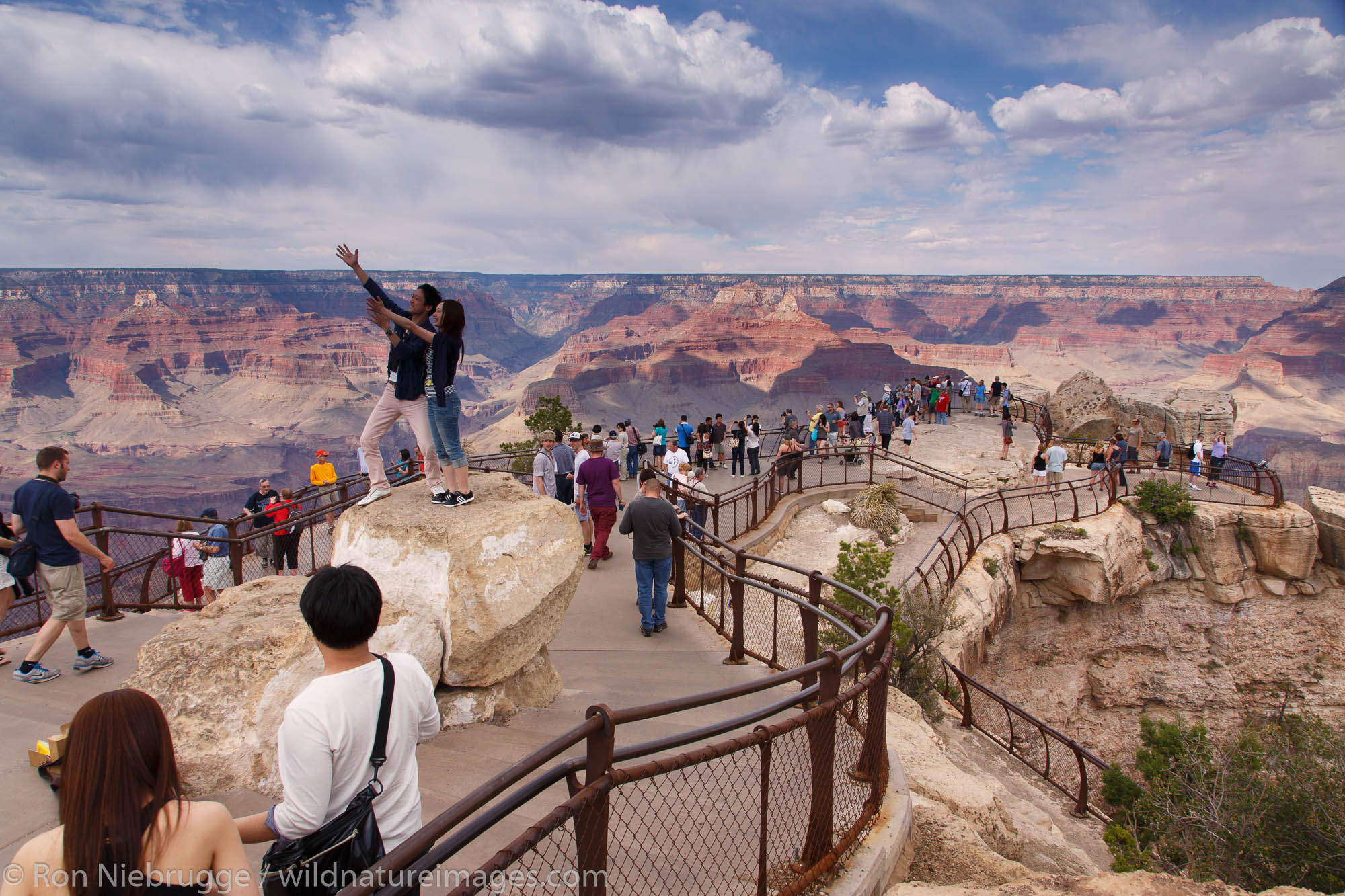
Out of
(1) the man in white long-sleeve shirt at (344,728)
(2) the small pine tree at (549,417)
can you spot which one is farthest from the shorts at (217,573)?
(2) the small pine tree at (549,417)

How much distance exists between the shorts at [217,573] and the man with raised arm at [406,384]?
12.0ft

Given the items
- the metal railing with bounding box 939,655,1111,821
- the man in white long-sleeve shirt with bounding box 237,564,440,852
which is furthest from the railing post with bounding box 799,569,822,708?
the metal railing with bounding box 939,655,1111,821

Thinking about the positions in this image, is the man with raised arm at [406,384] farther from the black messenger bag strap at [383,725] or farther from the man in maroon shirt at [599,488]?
the black messenger bag strap at [383,725]

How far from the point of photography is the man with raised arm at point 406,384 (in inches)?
213

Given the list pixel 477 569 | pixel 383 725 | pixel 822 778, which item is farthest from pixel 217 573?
pixel 822 778

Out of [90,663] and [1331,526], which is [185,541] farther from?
[1331,526]

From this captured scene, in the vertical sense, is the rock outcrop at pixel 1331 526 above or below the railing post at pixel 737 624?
below

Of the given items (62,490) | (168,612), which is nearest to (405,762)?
(62,490)

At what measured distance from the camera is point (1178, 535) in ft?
61.6

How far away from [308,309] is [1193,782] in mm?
209458

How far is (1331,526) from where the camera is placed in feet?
63.0

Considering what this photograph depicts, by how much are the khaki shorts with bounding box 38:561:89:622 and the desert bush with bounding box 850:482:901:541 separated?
45.1 ft

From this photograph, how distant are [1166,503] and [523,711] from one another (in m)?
19.2

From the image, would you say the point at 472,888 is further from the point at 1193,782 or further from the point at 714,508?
the point at 1193,782
